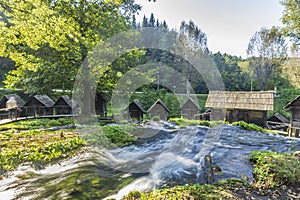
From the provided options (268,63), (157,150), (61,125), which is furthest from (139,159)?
(268,63)

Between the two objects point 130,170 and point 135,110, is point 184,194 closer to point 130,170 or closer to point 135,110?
point 130,170

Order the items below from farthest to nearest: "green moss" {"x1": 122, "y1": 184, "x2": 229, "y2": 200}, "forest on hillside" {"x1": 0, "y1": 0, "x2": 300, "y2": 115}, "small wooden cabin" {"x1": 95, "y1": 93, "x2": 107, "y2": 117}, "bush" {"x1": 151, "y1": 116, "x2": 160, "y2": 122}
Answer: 1. "bush" {"x1": 151, "y1": 116, "x2": 160, "y2": 122}
2. "small wooden cabin" {"x1": 95, "y1": 93, "x2": 107, "y2": 117}
3. "forest on hillside" {"x1": 0, "y1": 0, "x2": 300, "y2": 115}
4. "green moss" {"x1": 122, "y1": 184, "x2": 229, "y2": 200}

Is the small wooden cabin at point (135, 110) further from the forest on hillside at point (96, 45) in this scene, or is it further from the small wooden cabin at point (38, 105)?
the small wooden cabin at point (38, 105)

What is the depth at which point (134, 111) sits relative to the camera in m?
19.8

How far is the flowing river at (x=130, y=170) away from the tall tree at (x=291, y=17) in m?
20.7

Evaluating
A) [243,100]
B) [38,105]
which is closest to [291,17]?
[243,100]

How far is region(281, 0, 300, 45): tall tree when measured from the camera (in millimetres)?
23275

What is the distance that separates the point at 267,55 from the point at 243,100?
20.4m

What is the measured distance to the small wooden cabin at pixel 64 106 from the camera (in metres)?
20.2

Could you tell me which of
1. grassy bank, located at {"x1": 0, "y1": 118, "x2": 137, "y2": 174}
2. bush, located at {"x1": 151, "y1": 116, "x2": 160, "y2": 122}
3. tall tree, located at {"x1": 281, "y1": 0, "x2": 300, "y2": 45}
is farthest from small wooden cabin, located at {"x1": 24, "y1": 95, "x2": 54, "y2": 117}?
tall tree, located at {"x1": 281, "y1": 0, "x2": 300, "y2": 45}

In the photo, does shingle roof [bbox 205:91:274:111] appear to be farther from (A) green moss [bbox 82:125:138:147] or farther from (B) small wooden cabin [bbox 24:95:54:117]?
(B) small wooden cabin [bbox 24:95:54:117]

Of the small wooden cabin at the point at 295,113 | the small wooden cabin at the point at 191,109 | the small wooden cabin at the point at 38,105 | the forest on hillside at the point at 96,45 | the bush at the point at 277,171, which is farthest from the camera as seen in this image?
the small wooden cabin at the point at 191,109

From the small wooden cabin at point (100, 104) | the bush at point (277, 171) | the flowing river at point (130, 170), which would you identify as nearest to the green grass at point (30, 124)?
the small wooden cabin at point (100, 104)

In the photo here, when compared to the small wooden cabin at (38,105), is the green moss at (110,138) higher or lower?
lower
